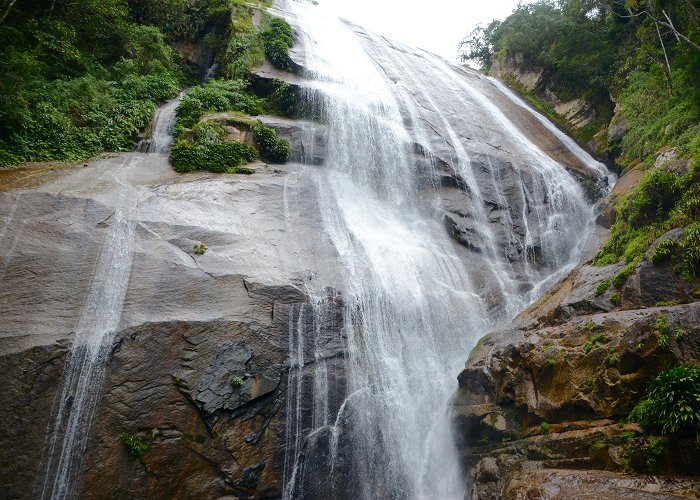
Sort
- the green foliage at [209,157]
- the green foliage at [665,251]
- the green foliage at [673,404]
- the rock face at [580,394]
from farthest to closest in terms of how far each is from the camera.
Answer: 1. the green foliage at [209,157]
2. the green foliage at [665,251]
3. the rock face at [580,394]
4. the green foliage at [673,404]

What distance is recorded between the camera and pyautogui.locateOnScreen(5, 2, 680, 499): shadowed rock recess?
653 centimetres

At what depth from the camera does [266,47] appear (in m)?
18.3

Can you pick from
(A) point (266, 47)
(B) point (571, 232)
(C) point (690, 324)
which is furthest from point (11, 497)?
(A) point (266, 47)

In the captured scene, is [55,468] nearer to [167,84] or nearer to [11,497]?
[11,497]

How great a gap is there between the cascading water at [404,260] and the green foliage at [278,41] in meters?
1.12

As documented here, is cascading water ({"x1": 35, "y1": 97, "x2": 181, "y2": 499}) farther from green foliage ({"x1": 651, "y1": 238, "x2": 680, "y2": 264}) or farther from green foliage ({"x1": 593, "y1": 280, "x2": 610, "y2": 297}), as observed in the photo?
green foliage ({"x1": 651, "y1": 238, "x2": 680, "y2": 264})

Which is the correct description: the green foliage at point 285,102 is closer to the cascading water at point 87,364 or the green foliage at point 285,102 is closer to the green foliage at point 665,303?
the cascading water at point 87,364

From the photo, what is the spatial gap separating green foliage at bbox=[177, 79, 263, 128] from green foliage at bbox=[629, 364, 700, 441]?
558 inches

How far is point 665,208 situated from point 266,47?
16504mm

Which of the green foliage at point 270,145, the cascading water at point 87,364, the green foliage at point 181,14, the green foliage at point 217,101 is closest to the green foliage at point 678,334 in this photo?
the cascading water at point 87,364

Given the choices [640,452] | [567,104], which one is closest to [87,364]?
[640,452]

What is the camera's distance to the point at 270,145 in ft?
45.9

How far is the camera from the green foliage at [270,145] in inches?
550

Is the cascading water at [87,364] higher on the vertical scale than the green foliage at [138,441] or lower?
higher
